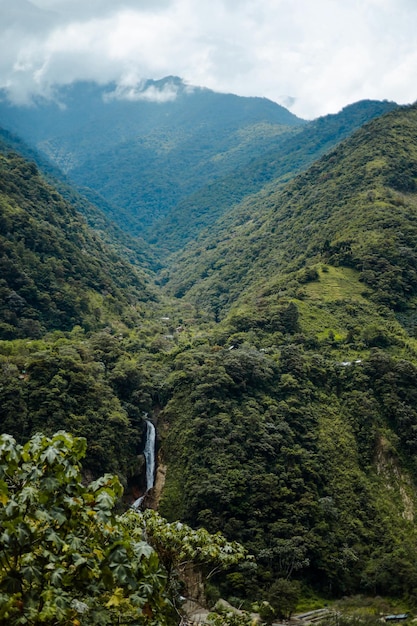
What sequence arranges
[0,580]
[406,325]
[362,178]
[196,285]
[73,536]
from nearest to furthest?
[0,580]
[73,536]
[406,325]
[362,178]
[196,285]

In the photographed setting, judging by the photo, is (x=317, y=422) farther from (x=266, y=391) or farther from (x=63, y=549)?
(x=63, y=549)

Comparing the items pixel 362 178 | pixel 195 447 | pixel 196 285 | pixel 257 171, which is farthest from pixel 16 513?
pixel 257 171

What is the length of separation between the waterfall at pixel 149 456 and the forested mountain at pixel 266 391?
683 millimetres

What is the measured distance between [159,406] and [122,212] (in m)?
140

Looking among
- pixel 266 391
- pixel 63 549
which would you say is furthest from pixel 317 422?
pixel 63 549

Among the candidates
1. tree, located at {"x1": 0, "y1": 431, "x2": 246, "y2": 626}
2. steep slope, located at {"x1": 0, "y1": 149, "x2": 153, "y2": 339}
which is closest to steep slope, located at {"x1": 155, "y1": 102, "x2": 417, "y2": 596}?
steep slope, located at {"x1": 0, "y1": 149, "x2": 153, "y2": 339}

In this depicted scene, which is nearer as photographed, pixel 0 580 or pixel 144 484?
pixel 0 580

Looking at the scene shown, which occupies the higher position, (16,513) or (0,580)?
(16,513)

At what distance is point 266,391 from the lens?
44.9 m

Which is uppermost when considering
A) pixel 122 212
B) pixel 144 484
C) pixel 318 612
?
pixel 122 212

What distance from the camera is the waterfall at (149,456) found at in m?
40.9

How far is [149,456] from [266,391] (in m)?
10.6

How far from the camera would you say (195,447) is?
3984cm

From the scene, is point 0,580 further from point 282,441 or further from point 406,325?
point 406,325
